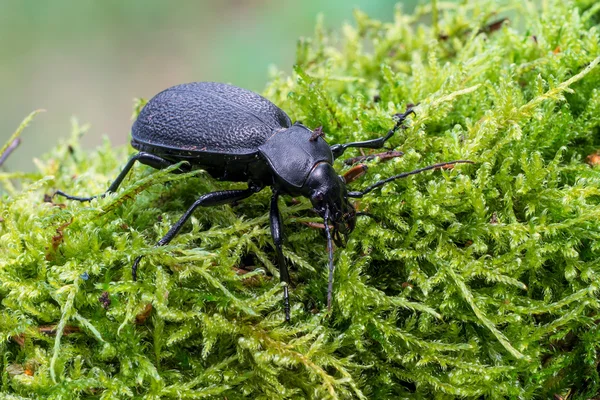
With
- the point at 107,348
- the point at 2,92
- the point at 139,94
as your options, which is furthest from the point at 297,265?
the point at 2,92

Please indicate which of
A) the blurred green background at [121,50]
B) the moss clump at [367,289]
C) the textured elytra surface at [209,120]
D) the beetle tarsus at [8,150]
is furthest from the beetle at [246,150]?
the blurred green background at [121,50]

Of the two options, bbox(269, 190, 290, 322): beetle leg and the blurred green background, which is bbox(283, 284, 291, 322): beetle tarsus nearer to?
bbox(269, 190, 290, 322): beetle leg

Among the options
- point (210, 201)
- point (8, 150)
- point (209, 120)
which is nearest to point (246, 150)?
point (209, 120)

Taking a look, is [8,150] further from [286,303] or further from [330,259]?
[330,259]

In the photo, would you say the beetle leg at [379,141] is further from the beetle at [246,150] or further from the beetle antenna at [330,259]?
the beetle antenna at [330,259]

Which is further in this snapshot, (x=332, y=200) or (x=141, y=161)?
(x=141, y=161)

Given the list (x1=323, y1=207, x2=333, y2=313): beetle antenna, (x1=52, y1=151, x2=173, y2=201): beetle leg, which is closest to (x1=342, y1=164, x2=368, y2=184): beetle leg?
(x1=323, y1=207, x2=333, y2=313): beetle antenna
